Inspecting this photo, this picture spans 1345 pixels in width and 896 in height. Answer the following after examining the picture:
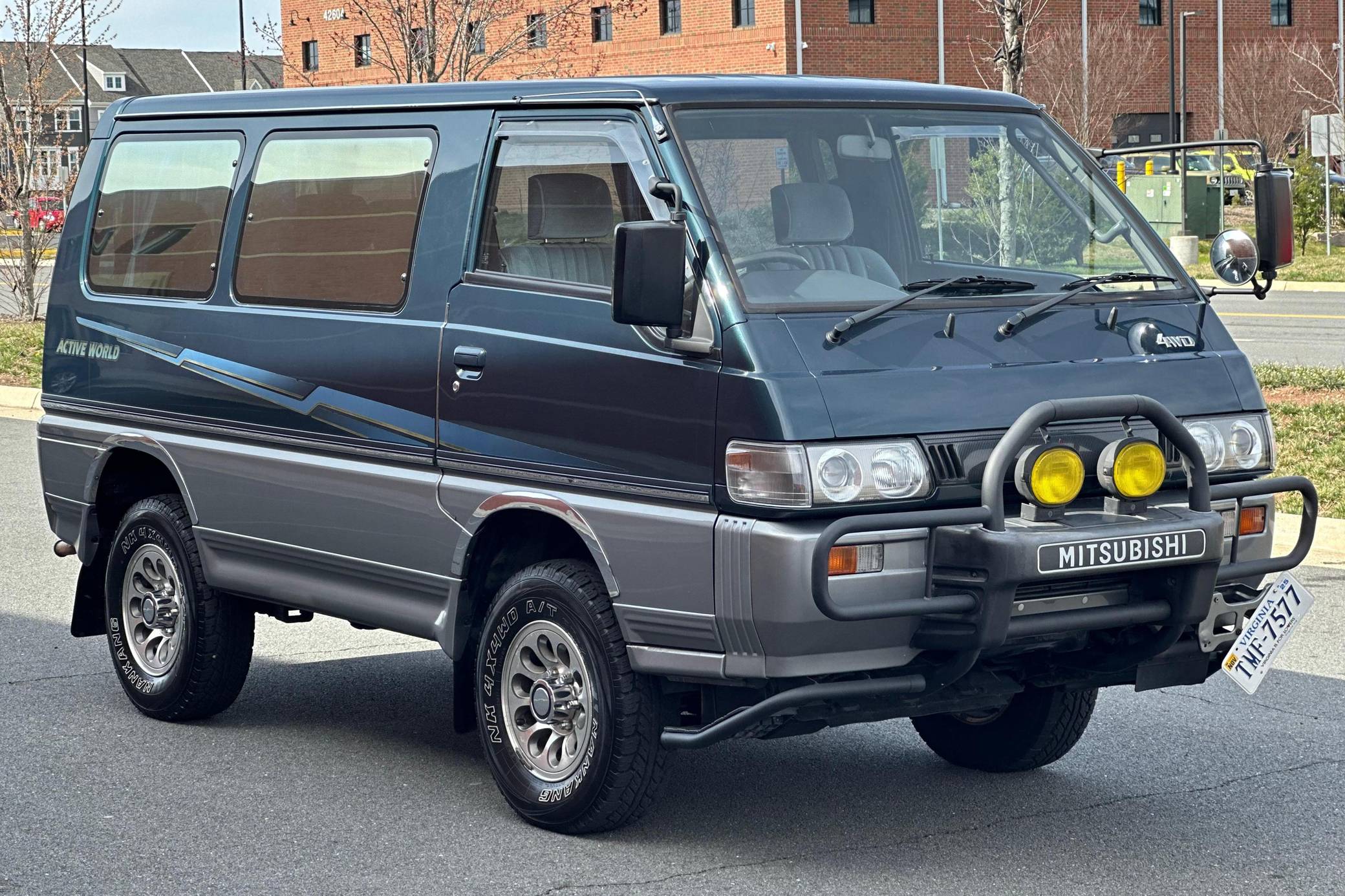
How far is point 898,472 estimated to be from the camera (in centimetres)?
490

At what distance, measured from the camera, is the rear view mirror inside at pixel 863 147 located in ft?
19.3

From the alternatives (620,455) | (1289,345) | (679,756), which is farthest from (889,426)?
(1289,345)

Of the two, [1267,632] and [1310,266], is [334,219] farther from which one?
[1310,266]

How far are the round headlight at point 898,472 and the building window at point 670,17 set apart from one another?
57114mm

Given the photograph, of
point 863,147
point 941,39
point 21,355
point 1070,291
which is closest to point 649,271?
point 863,147

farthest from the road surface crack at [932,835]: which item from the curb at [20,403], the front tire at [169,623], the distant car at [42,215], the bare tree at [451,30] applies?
the distant car at [42,215]

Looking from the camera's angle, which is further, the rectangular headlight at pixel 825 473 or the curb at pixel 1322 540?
the curb at pixel 1322 540

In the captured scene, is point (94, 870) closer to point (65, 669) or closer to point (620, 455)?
point (620, 455)

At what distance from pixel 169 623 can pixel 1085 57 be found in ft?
182

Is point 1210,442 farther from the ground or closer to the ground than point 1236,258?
closer to the ground

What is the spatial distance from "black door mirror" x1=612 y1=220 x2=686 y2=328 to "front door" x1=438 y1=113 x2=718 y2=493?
0.72 ft

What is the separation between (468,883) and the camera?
5125 mm

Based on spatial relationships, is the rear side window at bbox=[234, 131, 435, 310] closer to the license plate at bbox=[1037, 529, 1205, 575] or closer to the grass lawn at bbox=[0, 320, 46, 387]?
the license plate at bbox=[1037, 529, 1205, 575]

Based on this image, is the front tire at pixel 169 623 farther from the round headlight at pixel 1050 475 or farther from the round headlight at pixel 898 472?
the round headlight at pixel 1050 475
